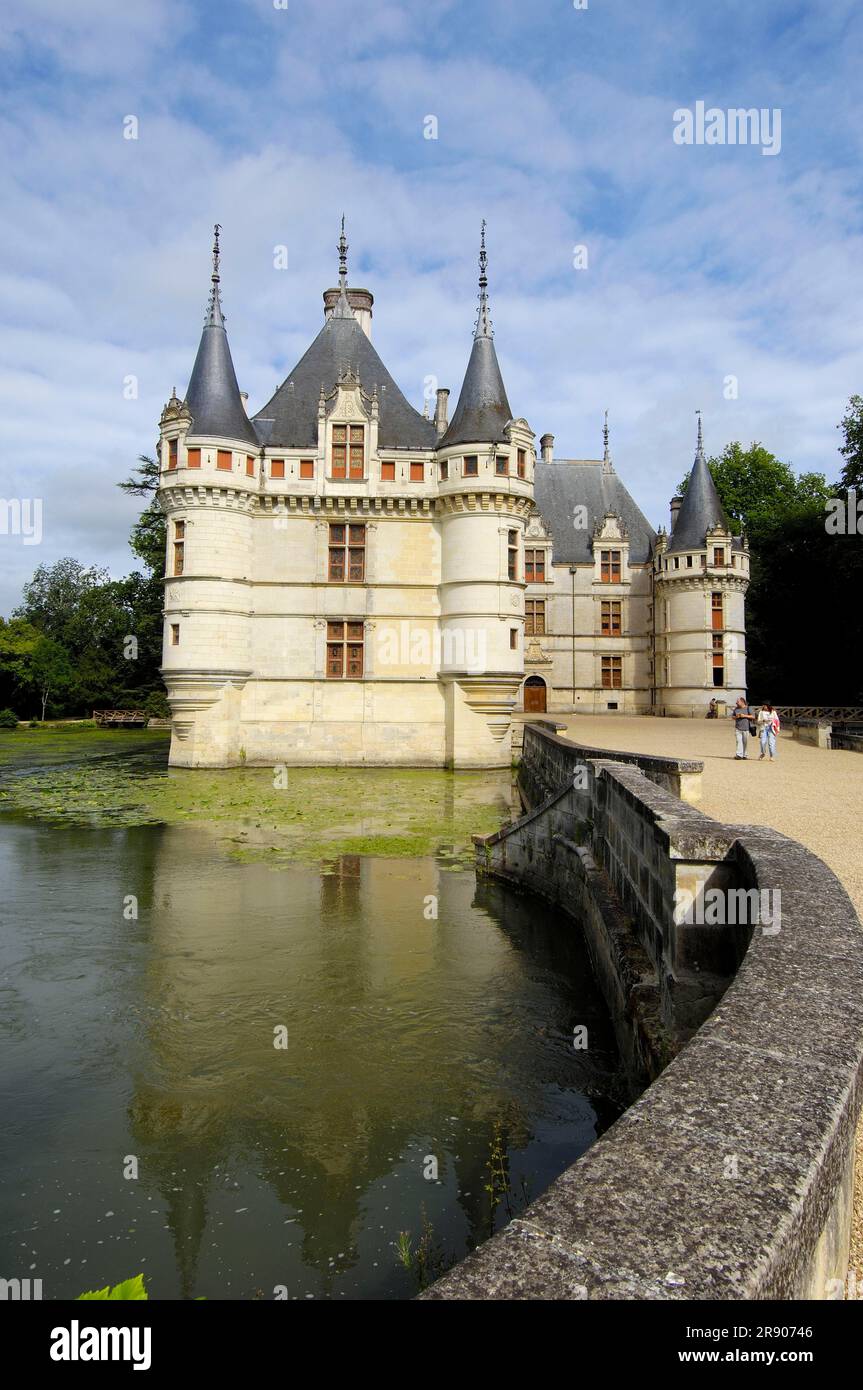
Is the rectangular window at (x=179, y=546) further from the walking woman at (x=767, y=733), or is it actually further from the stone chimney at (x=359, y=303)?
the walking woman at (x=767, y=733)

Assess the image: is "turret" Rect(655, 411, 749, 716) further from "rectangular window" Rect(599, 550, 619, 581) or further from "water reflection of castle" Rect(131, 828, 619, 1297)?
"water reflection of castle" Rect(131, 828, 619, 1297)

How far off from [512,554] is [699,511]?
A: 54.5ft

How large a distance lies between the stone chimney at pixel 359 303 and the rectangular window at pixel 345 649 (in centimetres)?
1112

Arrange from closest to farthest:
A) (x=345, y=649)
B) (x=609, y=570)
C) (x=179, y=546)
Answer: (x=179, y=546) → (x=345, y=649) → (x=609, y=570)

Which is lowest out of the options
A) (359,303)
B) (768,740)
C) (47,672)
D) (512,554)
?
(768,740)

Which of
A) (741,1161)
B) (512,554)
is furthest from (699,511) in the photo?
(741,1161)

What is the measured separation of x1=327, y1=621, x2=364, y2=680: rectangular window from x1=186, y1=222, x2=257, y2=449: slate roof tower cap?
5981 mm

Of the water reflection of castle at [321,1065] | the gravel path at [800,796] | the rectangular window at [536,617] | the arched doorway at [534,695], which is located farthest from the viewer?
the rectangular window at [536,617]

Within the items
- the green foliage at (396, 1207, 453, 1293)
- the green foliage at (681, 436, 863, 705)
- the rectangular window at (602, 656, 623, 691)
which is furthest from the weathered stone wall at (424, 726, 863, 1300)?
the rectangular window at (602, 656, 623, 691)

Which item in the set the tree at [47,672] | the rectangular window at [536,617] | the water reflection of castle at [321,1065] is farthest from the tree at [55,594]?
the water reflection of castle at [321,1065]

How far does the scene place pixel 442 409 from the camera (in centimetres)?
2914

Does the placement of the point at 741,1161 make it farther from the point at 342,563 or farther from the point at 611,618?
the point at 611,618

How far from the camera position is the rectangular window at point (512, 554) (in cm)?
2512
